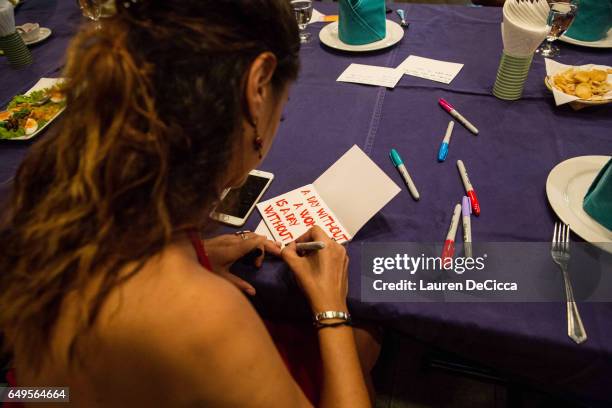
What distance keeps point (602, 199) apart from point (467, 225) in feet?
0.84

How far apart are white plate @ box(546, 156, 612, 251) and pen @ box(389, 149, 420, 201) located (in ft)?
0.95

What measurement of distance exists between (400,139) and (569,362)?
663mm

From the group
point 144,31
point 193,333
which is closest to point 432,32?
point 144,31

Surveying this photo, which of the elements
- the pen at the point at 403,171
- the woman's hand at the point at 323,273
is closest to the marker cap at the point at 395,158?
the pen at the point at 403,171

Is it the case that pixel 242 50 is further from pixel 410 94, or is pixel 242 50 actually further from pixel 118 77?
pixel 410 94

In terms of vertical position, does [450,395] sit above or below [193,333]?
below

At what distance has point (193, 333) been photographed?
0.48m

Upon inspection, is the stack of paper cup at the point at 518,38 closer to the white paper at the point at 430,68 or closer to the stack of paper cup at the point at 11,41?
the white paper at the point at 430,68

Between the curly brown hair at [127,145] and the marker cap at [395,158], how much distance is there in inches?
21.8

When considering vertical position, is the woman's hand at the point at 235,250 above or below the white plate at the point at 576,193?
below

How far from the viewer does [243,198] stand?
3.14 feet

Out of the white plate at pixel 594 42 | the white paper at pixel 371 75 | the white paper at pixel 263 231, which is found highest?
the white plate at pixel 594 42

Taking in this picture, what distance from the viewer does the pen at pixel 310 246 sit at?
2.59ft

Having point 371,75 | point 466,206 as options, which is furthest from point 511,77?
point 466,206
